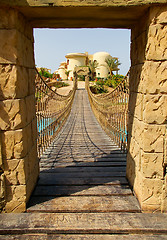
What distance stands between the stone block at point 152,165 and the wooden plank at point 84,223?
411 millimetres

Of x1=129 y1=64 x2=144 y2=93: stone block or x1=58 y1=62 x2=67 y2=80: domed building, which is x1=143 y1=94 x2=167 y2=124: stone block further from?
x1=58 y1=62 x2=67 y2=80: domed building

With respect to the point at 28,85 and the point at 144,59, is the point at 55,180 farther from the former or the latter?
the point at 144,59

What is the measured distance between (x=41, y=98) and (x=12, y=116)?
67.6 inches

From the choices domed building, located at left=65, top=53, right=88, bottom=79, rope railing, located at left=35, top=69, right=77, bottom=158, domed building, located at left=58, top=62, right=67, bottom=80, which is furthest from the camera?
domed building, located at left=58, top=62, right=67, bottom=80

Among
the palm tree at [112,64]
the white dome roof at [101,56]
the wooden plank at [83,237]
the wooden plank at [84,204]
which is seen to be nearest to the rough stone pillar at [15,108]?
the wooden plank at [84,204]

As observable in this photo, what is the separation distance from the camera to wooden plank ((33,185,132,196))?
2.25 metres

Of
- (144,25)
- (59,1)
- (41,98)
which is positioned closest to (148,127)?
(144,25)

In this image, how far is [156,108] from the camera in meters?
1.87

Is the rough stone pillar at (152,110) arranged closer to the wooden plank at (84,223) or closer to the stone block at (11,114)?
the wooden plank at (84,223)

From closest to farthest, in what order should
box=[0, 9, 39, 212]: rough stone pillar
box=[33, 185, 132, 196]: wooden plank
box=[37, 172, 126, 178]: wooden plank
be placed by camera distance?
box=[0, 9, 39, 212]: rough stone pillar → box=[33, 185, 132, 196]: wooden plank → box=[37, 172, 126, 178]: wooden plank

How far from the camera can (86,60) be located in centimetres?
3753

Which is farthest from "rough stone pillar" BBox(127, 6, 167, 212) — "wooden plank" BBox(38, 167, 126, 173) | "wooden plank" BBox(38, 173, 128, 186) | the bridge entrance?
"wooden plank" BBox(38, 167, 126, 173)

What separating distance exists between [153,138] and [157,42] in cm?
92

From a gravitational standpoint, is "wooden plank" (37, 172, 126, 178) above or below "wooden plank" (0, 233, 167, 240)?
above
